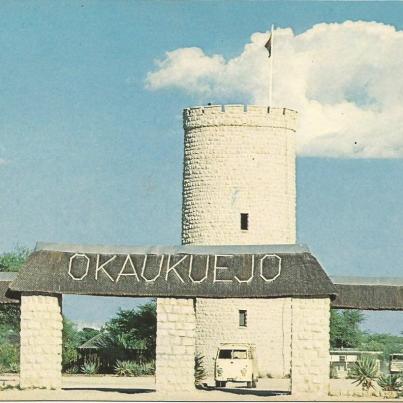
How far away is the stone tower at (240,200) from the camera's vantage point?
149ft

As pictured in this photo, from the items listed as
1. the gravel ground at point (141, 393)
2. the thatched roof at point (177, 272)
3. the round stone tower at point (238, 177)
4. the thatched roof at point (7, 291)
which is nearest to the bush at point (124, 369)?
the round stone tower at point (238, 177)

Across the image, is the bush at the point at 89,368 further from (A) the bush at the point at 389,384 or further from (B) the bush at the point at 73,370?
(A) the bush at the point at 389,384

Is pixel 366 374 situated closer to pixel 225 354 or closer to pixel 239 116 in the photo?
pixel 225 354

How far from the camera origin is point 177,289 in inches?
1232

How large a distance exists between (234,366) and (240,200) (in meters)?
11.2

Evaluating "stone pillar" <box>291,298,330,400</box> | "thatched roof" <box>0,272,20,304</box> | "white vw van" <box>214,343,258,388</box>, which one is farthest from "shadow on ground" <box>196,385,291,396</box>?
"thatched roof" <box>0,272,20,304</box>

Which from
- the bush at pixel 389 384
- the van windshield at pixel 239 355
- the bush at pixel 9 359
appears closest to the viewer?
the bush at pixel 389 384

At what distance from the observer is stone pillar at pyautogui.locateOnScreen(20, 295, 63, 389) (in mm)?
31312

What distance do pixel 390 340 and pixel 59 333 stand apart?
62.3 meters

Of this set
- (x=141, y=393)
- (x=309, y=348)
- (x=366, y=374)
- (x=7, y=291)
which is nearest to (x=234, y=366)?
(x=366, y=374)

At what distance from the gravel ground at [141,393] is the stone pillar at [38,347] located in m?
0.34

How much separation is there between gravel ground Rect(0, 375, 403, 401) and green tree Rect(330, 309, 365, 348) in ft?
79.6

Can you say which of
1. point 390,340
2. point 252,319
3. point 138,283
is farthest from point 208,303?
point 390,340

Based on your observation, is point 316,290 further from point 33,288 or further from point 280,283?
point 33,288
